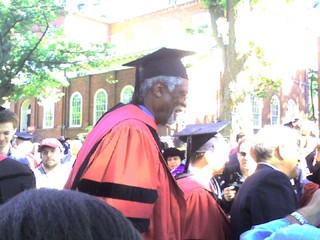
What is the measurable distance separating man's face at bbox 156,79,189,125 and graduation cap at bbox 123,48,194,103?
0.13 metres

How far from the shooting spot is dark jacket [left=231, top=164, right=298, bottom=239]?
2.77 meters

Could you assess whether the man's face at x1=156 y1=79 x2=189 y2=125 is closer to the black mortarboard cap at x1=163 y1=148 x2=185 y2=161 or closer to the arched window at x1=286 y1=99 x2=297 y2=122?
→ the black mortarboard cap at x1=163 y1=148 x2=185 y2=161

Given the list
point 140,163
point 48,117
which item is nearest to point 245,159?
point 140,163

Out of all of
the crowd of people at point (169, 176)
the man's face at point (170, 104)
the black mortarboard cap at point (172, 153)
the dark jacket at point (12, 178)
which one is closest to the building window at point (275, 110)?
the black mortarboard cap at point (172, 153)

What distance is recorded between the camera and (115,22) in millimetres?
42031

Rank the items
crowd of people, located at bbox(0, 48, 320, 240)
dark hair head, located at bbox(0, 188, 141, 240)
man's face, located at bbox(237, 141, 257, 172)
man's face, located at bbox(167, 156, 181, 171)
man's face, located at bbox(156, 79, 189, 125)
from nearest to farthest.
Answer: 1. dark hair head, located at bbox(0, 188, 141, 240)
2. crowd of people, located at bbox(0, 48, 320, 240)
3. man's face, located at bbox(156, 79, 189, 125)
4. man's face, located at bbox(237, 141, 257, 172)
5. man's face, located at bbox(167, 156, 181, 171)

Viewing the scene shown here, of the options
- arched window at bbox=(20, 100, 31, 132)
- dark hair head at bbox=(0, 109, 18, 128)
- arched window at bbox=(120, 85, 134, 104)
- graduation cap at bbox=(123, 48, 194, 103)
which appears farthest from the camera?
arched window at bbox=(20, 100, 31, 132)

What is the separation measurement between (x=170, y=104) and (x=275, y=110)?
28.7 metres

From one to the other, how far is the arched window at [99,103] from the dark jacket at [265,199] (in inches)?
1049

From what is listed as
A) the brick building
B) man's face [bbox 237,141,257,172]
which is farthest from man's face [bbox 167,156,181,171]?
the brick building

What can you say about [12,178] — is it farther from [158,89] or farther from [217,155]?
[217,155]

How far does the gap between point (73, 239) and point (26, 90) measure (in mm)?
18765

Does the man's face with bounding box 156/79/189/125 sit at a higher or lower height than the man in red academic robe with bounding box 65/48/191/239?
higher

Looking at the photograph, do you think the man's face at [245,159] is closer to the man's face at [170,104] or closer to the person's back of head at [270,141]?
the person's back of head at [270,141]
